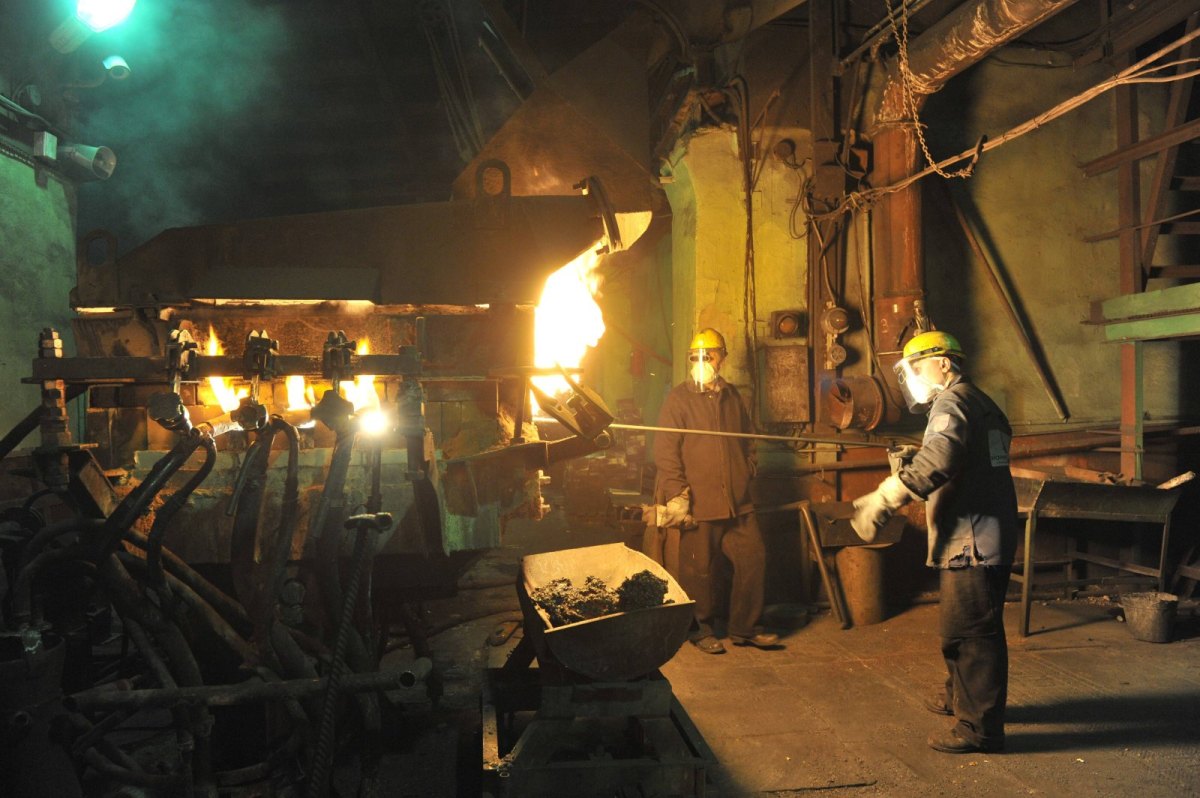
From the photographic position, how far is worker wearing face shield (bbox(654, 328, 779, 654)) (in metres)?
5.77

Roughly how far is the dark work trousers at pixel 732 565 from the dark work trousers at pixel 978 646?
1.95 m

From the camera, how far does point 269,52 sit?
29.1 feet

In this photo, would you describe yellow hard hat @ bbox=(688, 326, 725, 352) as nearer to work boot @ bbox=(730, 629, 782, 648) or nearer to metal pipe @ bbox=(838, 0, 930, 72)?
work boot @ bbox=(730, 629, 782, 648)

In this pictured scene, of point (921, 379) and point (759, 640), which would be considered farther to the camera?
point (759, 640)

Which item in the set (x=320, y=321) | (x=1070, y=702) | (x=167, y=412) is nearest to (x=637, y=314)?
(x=320, y=321)

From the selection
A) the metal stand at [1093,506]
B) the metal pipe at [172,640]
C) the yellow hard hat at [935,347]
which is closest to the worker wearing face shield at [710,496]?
the yellow hard hat at [935,347]

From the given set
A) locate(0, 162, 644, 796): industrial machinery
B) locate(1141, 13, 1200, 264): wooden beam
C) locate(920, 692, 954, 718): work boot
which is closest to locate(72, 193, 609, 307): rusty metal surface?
locate(0, 162, 644, 796): industrial machinery

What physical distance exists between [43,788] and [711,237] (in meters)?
6.09

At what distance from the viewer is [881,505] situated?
4023mm

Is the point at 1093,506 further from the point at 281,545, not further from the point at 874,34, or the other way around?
the point at 281,545

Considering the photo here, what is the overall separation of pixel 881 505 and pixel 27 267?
897cm

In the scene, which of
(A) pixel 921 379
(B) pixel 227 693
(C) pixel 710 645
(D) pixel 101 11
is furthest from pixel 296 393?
(D) pixel 101 11

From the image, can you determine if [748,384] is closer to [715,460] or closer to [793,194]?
[715,460]

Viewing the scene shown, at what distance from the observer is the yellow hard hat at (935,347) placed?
4.15 meters
